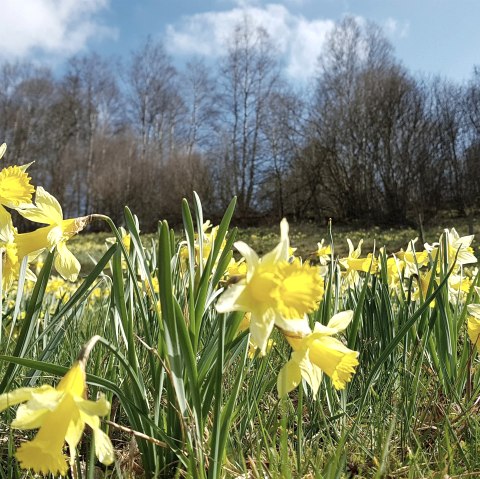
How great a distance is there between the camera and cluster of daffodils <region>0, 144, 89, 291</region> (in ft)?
2.62

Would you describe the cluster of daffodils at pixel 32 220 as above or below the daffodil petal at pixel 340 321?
above

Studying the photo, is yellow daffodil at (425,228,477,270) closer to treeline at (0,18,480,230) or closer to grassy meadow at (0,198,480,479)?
grassy meadow at (0,198,480,479)

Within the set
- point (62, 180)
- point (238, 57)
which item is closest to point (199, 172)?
point (238, 57)

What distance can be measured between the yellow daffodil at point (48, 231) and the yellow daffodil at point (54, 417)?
35cm

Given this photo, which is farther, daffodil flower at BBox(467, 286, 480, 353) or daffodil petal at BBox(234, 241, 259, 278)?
daffodil flower at BBox(467, 286, 480, 353)

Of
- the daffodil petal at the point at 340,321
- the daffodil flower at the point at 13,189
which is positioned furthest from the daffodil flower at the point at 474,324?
the daffodil flower at the point at 13,189

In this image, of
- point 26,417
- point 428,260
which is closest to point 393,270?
point 428,260

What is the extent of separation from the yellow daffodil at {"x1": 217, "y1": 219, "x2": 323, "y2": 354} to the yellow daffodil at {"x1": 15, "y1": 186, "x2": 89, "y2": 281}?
38 cm

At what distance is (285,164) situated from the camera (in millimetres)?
16984

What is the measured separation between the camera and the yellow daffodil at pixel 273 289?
1.89 feet

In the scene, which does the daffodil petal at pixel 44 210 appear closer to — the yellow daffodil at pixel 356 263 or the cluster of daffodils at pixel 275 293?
the cluster of daffodils at pixel 275 293

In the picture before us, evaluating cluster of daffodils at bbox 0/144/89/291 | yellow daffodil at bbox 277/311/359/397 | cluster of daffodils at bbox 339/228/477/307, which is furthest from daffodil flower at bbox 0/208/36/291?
cluster of daffodils at bbox 339/228/477/307

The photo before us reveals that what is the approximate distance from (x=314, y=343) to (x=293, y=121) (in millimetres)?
16795

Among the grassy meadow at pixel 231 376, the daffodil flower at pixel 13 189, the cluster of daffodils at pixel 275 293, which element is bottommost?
the grassy meadow at pixel 231 376
